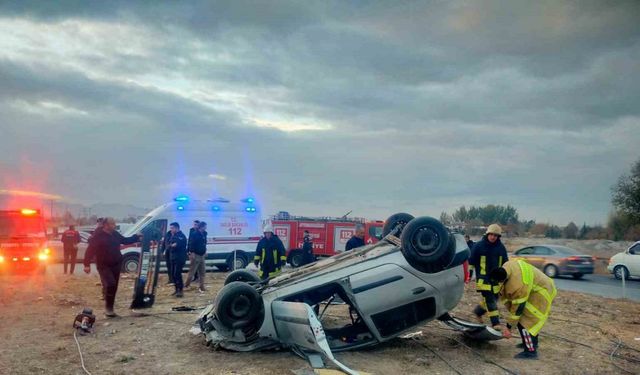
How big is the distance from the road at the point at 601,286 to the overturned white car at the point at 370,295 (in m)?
10.7

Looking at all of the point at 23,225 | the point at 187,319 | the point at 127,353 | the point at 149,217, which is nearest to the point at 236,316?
the point at 127,353

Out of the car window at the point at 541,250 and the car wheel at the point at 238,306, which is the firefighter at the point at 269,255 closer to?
the car wheel at the point at 238,306

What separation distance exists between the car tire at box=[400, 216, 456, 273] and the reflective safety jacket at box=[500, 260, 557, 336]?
894 mm

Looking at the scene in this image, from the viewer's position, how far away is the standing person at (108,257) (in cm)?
916

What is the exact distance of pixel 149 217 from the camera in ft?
58.2

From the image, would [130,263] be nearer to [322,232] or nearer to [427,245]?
[322,232]

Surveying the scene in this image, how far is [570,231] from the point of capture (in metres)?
50.8

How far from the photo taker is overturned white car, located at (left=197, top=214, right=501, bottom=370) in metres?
6.62

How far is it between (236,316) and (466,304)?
671 cm

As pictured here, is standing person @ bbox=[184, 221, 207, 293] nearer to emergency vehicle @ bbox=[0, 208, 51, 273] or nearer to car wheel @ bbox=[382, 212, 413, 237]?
car wheel @ bbox=[382, 212, 413, 237]

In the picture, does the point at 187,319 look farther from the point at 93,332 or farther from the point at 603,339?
the point at 603,339

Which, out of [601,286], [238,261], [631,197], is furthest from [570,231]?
[238,261]

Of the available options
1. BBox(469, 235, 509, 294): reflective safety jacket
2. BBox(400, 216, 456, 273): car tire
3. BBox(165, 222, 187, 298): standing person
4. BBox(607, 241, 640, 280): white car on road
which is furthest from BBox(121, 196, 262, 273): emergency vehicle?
BBox(607, 241, 640, 280): white car on road

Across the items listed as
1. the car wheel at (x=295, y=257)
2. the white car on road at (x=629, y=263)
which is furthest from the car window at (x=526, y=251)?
the car wheel at (x=295, y=257)
